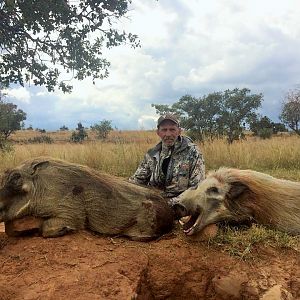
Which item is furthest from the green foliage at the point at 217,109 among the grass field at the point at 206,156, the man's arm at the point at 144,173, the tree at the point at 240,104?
the man's arm at the point at 144,173

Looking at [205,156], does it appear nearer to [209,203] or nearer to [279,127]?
[209,203]

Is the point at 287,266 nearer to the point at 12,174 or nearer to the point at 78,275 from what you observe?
the point at 78,275

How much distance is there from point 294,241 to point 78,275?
1.82 meters

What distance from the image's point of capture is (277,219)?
4.02m

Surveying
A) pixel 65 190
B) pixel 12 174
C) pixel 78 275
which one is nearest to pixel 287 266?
pixel 78 275

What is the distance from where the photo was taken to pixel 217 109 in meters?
21.4

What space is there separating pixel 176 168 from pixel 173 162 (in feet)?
0.26

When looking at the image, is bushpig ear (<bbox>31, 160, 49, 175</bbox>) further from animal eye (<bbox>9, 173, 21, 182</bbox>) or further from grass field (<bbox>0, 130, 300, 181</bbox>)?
grass field (<bbox>0, 130, 300, 181</bbox>)

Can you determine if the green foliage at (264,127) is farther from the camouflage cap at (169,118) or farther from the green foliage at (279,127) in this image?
the camouflage cap at (169,118)

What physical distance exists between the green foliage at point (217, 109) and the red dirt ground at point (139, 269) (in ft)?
53.4

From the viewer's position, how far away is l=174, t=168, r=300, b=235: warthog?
3951 mm

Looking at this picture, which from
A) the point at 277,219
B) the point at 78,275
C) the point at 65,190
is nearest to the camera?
the point at 78,275

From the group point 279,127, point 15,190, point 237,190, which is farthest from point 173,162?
point 279,127

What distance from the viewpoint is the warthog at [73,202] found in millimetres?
3676
